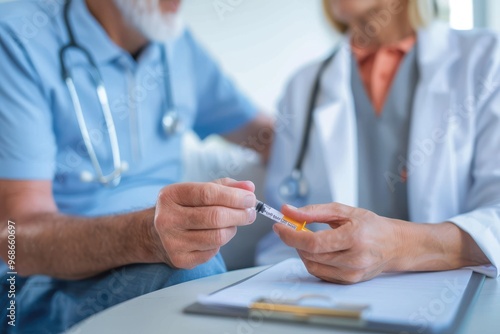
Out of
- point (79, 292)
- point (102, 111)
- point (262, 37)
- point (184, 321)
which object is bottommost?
point (79, 292)

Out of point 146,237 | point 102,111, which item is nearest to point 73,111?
point 102,111

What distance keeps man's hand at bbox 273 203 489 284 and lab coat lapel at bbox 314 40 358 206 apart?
35 cm

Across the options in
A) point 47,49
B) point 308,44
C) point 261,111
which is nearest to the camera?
point 47,49

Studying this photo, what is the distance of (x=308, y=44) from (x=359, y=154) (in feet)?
3.28

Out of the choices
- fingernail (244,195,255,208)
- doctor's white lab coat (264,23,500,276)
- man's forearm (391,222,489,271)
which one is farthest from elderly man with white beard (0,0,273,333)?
doctor's white lab coat (264,23,500,276)

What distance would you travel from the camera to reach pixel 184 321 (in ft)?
1.90

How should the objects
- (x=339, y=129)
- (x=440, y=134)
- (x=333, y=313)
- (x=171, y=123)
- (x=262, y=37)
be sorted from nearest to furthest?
(x=333, y=313), (x=440, y=134), (x=339, y=129), (x=171, y=123), (x=262, y=37)

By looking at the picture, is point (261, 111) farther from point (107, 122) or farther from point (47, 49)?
point (47, 49)

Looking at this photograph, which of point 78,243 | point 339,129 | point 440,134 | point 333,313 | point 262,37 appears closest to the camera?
point 333,313

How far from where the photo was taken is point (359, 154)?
1203 mm

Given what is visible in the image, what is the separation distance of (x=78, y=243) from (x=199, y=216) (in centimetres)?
32

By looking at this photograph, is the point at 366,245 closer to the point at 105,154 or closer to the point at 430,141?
the point at 430,141

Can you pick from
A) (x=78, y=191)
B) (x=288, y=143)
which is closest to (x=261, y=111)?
(x=288, y=143)

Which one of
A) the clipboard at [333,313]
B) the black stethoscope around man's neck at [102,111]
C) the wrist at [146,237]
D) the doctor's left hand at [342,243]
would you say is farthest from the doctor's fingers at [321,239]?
the black stethoscope around man's neck at [102,111]
